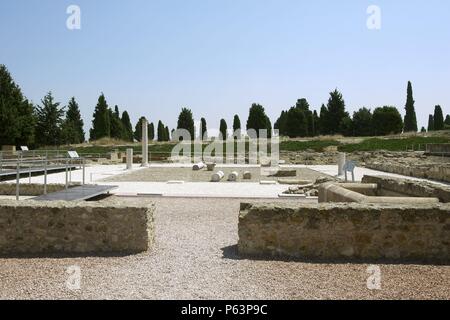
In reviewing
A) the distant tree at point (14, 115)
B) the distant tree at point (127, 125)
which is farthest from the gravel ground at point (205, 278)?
the distant tree at point (127, 125)

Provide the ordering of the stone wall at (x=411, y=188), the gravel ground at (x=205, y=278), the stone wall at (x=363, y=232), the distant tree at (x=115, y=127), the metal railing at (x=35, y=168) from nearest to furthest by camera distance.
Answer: the gravel ground at (x=205, y=278), the stone wall at (x=363, y=232), the stone wall at (x=411, y=188), the metal railing at (x=35, y=168), the distant tree at (x=115, y=127)

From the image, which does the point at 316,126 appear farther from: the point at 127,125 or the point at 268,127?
Answer: the point at 127,125

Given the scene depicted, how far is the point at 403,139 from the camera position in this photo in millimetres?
49438

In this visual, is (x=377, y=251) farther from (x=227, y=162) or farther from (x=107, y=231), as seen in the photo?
(x=227, y=162)

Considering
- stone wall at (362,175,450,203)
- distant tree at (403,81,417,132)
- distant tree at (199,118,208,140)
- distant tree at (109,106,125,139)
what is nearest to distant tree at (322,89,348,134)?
distant tree at (403,81,417,132)

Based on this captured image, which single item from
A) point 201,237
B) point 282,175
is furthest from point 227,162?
point 201,237

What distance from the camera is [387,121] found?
200 ft

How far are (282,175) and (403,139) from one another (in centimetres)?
3126

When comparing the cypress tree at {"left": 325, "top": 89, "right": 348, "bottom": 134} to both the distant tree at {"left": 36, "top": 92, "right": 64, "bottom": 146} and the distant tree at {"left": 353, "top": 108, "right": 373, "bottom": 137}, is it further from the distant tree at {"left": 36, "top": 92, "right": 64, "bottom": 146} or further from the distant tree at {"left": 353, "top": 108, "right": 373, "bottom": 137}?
the distant tree at {"left": 36, "top": 92, "right": 64, "bottom": 146}

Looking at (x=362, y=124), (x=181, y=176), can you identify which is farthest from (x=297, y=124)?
(x=181, y=176)

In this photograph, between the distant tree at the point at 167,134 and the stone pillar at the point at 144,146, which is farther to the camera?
the distant tree at the point at 167,134

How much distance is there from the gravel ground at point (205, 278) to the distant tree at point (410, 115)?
5917cm

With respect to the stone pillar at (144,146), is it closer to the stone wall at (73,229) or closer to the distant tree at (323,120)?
the stone wall at (73,229)

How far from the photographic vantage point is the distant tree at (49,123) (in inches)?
2076
